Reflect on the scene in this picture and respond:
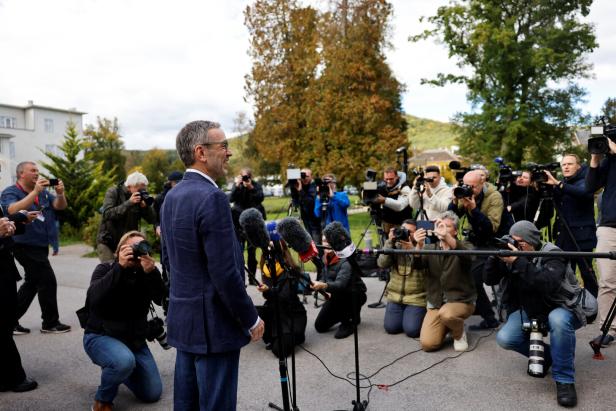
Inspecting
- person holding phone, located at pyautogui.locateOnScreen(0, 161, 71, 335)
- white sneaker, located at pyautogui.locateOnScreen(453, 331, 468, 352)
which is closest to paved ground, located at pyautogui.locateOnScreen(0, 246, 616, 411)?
white sneaker, located at pyautogui.locateOnScreen(453, 331, 468, 352)

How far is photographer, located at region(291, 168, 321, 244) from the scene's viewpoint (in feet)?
26.2

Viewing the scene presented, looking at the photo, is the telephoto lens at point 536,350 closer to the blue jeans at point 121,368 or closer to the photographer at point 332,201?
the blue jeans at point 121,368

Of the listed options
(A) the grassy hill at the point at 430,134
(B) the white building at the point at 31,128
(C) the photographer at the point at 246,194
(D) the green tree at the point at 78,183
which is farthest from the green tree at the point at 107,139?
(A) the grassy hill at the point at 430,134

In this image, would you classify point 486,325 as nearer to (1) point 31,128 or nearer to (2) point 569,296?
(2) point 569,296

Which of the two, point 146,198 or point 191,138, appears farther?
→ point 146,198

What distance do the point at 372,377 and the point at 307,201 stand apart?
424cm

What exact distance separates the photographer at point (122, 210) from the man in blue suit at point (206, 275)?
3721 millimetres

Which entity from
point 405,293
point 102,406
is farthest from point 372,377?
point 102,406

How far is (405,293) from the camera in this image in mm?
5484

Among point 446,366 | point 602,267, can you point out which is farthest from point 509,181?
point 446,366

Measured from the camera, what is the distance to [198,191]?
2.29 m

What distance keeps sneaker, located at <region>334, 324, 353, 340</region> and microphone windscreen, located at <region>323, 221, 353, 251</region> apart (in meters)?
2.58

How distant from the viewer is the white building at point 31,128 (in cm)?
4600

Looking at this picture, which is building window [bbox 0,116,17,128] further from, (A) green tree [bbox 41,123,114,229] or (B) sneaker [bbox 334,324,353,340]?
(B) sneaker [bbox 334,324,353,340]
